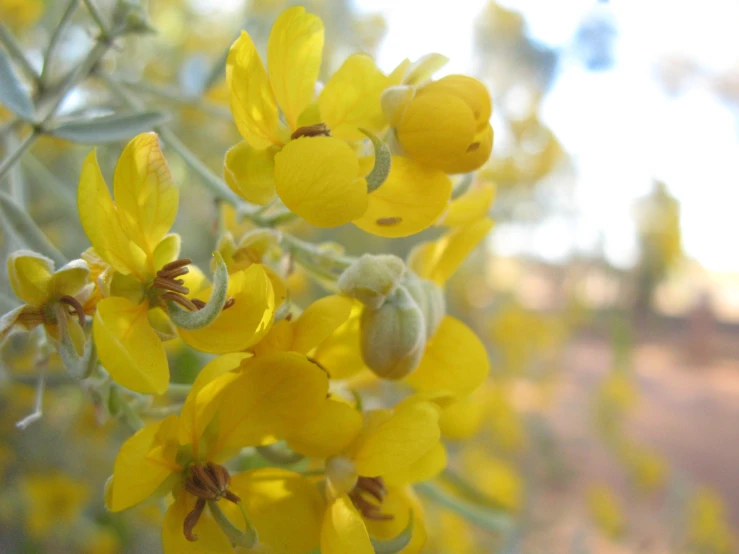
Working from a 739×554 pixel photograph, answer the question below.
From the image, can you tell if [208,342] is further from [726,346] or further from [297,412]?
[726,346]

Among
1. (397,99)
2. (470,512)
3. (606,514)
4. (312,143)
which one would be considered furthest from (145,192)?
(606,514)

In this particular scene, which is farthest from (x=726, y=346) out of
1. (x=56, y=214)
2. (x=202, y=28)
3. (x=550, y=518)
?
(x=56, y=214)

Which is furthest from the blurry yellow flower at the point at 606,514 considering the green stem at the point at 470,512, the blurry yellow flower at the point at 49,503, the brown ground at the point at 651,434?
the blurry yellow flower at the point at 49,503

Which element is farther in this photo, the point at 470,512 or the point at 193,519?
the point at 470,512

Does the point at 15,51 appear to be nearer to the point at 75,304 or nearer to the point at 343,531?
the point at 75,304

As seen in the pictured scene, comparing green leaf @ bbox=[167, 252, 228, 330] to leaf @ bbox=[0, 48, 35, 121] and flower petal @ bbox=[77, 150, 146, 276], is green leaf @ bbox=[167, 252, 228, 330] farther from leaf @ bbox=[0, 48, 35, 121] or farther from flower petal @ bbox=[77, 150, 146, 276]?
leaf @ bbox=[0, 48, 35, 121]

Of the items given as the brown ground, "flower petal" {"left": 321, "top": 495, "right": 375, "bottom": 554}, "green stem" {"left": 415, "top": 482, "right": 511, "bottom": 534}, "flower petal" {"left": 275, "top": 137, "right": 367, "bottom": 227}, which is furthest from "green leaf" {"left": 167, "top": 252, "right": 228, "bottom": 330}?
the brown ground

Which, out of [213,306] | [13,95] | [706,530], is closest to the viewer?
[213,306]
